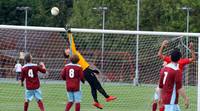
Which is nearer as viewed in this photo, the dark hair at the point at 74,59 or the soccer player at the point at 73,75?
the dark hair at the point at 74,59

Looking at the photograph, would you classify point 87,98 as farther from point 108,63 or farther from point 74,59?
point 74,59

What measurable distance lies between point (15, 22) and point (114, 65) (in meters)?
42.9

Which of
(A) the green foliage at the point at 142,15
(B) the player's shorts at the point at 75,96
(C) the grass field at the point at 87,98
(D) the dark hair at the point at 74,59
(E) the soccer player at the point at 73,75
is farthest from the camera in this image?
(A) the green foliage at the point at 142,15

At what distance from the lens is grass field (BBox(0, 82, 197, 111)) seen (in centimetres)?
1997

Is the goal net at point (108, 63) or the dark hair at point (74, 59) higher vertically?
the dark hair at point (74, 59)

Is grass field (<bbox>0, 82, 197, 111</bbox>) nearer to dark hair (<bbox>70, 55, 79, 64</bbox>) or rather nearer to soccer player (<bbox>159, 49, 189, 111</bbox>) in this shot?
dark hair (<bbox>70, 55, 79, 64</bbox>)

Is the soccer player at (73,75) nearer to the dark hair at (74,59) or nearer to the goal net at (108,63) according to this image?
the dark hair at (74,59)

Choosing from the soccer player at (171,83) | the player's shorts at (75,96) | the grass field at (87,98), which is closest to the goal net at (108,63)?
the grass field at (87,98)

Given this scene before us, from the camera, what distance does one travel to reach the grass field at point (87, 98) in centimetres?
1997

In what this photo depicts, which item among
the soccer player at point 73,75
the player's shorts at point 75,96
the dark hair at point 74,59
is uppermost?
the dark hair at point 74,59

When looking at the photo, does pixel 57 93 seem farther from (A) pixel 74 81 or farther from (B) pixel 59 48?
(A) pixel 74 81

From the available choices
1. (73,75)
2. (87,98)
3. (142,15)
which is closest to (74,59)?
(73,75)

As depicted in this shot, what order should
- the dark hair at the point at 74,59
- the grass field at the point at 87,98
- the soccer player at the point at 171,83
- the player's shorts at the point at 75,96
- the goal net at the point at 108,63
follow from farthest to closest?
the goal net at the point at 108,63, the grass field at the point at 87,98, the player's shorts at the point at 75,96, the dark hair at the point at 74,59, the soccer player at the point at 171,83

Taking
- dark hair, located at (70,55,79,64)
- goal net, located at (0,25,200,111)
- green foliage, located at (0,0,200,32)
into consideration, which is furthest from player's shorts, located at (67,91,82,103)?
green foliage, located at (0,0,200,32)
